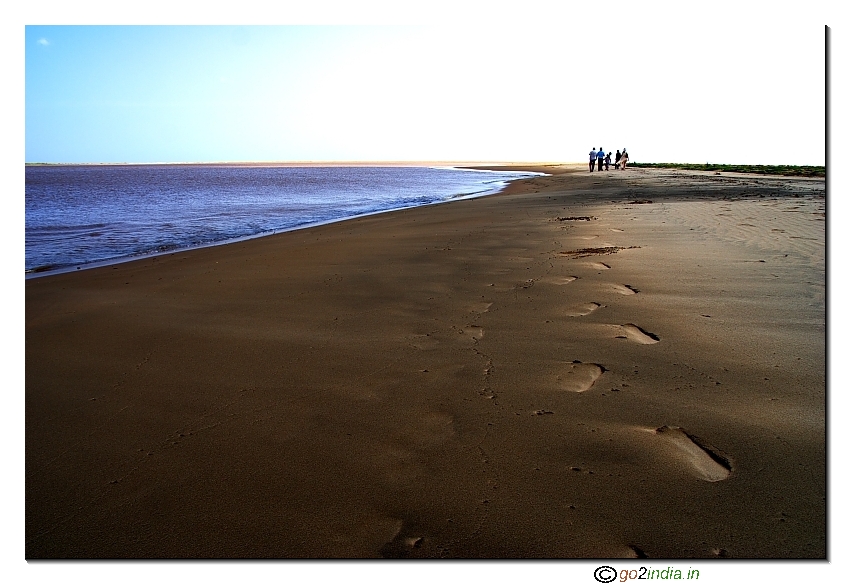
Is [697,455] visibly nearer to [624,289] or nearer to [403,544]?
[403,544]

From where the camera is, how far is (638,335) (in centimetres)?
336

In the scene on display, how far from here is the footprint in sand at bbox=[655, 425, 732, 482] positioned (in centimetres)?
199

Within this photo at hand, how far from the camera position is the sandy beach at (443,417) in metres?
1.77

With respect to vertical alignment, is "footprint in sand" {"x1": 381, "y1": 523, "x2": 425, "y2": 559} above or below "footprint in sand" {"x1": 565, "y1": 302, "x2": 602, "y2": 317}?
below

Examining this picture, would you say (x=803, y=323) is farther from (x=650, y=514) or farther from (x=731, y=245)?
(x=731, y=245)

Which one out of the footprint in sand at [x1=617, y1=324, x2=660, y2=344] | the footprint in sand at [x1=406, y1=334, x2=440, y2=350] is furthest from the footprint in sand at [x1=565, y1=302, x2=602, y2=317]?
the footprint in sand at [x1=406, y1=334, x2=440, y2=350]

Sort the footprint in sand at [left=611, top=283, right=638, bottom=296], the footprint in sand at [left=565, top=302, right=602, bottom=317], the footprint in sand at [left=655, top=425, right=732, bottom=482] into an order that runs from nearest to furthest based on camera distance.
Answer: the footprint in sand at [left=655, top=425, right=732, bottom=482], the footprint in sand at [left=565, top=302, right=602, bottom=317], the footprint in sand at [left=611, top=283, right=638, bottom=296]

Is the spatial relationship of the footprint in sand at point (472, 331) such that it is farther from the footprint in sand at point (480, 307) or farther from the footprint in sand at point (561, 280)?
the footprint in sand at point (561, 280)

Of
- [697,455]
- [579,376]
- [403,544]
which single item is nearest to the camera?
[403,544]

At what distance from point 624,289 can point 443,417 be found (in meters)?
2.57

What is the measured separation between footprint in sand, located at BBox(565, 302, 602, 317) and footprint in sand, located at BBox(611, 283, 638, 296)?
405 millimetres

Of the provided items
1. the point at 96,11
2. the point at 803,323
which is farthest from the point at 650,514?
the point at 96,11

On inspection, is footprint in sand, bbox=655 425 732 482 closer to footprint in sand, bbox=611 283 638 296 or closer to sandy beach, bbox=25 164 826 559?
sandy beach, bbox=25 164 826 559

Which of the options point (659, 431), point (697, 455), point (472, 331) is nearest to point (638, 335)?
point (472, 331)
